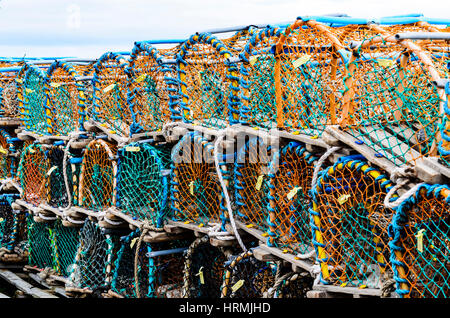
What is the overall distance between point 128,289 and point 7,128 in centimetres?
296

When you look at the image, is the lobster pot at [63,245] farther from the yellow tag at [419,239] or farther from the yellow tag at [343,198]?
the yellow tag at [419,239]

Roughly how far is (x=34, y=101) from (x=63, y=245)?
5.26 feet

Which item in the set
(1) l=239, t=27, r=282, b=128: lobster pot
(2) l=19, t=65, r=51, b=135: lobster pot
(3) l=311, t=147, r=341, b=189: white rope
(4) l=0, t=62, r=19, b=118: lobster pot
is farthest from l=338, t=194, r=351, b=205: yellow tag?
(4) l=0, t=62, r=19, b=118: lobster pot

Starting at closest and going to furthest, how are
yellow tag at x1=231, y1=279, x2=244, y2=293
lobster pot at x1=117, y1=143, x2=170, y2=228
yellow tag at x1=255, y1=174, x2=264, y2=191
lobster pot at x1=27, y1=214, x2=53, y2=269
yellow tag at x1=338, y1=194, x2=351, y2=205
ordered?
yellow tag at x1=338, y1=194, x2=351, y2=205 < yellow tag at x1=255, y1=174, x2=264, y2=191 < yellow tag at x1=231, y1=279, x2=244, y2=293 < lobster pot at x1=117, y1=143, x2=170, y2=228 < lobster pot at x1=27, y1=214, x2=53, y2=269

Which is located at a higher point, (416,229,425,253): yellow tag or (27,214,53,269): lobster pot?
(416,229,425,253): yellow tag

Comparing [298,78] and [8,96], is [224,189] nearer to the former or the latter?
[298,78]

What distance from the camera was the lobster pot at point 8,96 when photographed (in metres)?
7.20

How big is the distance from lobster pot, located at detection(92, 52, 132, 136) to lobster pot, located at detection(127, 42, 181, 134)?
181 millimetres

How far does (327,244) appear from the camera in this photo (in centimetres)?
330

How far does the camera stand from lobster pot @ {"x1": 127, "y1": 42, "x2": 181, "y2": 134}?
4793 millimetres

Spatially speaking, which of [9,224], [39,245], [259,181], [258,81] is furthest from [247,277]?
[9,224]

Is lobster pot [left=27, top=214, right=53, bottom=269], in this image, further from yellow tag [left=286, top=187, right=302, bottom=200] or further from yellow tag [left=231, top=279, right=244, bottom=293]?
yellow tag [left=286, top=187, right=302, bottom=200]

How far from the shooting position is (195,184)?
4469 mm

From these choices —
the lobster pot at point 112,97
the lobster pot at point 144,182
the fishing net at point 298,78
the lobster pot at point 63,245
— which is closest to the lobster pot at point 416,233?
the fishing net at point 298,78
